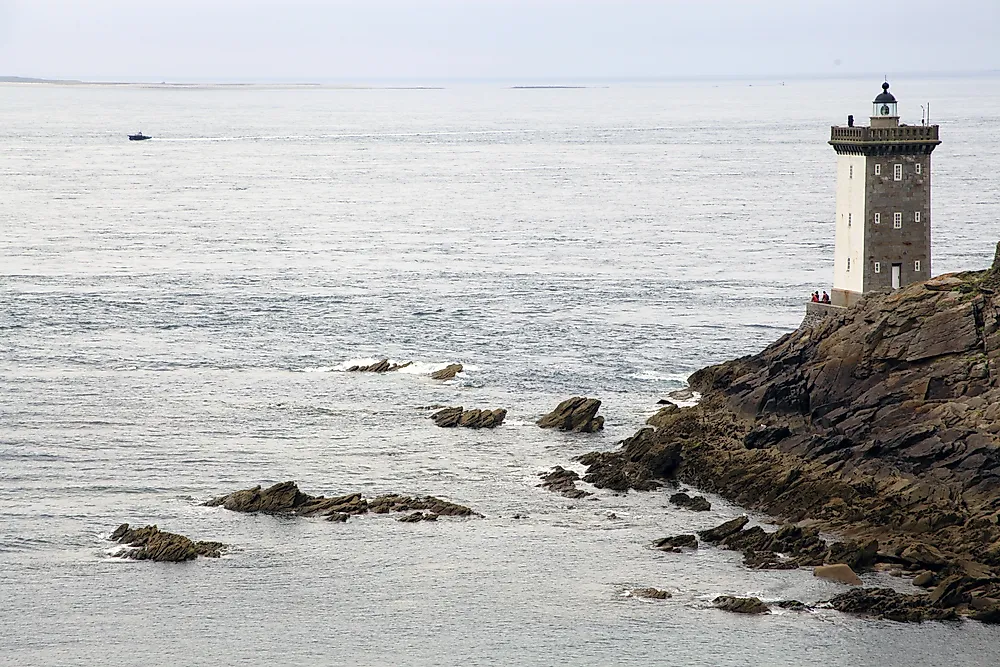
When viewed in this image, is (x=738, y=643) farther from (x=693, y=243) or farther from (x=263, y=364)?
(x=693, y=243)

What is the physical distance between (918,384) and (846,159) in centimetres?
1420

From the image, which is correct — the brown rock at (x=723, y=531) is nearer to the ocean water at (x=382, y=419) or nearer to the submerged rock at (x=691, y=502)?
the ocean water at (x=382, y=419)

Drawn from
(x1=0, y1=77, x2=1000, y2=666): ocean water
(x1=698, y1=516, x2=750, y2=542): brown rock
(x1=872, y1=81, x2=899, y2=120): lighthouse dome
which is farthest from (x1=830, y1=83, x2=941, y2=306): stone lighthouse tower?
(x1=698, y1=516, x2=750, y2=542): brown rock

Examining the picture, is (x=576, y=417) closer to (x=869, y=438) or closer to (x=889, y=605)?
(x=869, y=438)

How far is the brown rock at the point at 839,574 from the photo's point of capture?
38156mm

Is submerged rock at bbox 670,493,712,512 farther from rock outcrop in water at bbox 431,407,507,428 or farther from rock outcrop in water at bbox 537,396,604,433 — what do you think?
rock outcrop in water at bbox 431,407,507,428

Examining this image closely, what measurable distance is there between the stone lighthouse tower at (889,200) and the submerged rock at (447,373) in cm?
1524

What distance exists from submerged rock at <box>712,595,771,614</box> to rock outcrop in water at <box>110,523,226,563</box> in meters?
13.1

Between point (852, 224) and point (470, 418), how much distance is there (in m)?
15.7

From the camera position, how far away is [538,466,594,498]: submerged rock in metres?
45.8

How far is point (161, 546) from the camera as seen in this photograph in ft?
134

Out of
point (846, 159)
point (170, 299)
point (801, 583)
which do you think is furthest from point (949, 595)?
point (170, 299)

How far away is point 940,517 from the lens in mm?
40000

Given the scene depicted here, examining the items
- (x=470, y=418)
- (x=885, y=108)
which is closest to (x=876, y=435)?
(x=470, y=418)
